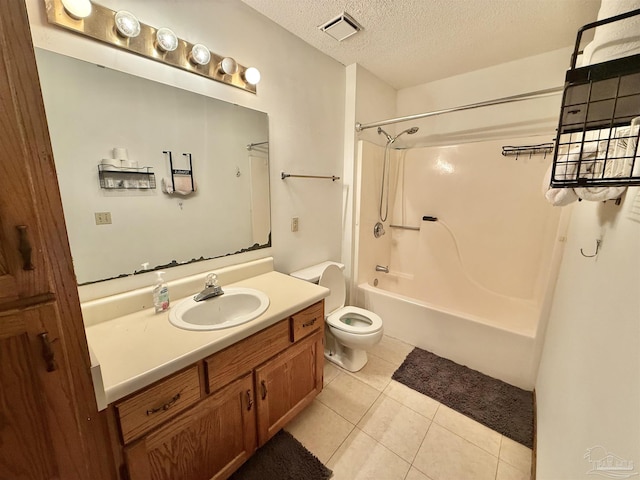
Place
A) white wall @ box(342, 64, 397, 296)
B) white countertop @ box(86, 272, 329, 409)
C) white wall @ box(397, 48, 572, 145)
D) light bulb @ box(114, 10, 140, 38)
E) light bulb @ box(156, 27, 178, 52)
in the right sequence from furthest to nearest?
1. white wall @ box(342, 64, 397, 296)
2. white wall @ box(397, 48, 572, 145)
3. light bulb @ box(156, 27, 178, 52)
4. light bulb @ box(114, 10, 140, 38)
5. white countertop @ box(86, 272, 329, 409)

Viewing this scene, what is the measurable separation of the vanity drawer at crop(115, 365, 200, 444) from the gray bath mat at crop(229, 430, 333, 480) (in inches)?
24.2

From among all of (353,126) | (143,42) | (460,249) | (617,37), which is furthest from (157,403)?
(460,249)

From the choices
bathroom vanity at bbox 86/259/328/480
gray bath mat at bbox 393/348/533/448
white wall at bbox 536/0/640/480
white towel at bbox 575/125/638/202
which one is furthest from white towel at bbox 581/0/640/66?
gray bath mat at bbox 393/348/533/448

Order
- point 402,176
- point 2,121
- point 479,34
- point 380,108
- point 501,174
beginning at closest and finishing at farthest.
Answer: point 2,121 → point 479,34 → point 501,174 → point 380,108 → point 402,176

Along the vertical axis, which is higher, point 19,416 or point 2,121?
point 2,121

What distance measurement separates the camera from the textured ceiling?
148 centimetres

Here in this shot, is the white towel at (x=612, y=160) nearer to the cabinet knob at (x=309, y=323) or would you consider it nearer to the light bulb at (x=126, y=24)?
the cabinet knob at (x=309, y=323)

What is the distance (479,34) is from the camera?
1.76m

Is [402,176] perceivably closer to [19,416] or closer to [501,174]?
[501,174]

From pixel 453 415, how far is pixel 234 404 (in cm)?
134

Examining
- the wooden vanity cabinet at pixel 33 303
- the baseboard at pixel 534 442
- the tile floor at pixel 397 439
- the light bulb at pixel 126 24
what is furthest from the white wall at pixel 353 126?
the wooden vanity cabinet at pixel 33 303

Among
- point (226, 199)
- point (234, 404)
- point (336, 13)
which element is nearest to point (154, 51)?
point (226, 199)

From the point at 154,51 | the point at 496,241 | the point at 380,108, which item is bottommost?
the point at 496,241

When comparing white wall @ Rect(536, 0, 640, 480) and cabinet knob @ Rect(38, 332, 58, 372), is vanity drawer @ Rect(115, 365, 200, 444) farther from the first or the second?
white wall @ Rect(536, 0, 640, 480)
